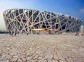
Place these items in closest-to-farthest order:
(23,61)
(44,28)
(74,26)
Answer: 1. (23,61)
2. (44,28)
3. (74,26)

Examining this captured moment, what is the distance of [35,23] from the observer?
52.0 metres

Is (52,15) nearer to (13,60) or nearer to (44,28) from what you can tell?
(44,28)

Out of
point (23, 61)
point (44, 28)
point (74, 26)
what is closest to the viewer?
point (23, 61)

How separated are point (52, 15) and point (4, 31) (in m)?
21.1

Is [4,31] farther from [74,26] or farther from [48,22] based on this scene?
[74,26]

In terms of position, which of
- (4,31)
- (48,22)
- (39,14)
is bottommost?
(4,31)

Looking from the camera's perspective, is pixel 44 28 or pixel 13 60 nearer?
pixel 13 60

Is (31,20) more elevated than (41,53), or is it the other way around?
(41,53)

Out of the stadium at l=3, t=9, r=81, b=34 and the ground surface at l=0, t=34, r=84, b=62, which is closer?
the ground surface at l=0, t=34, r=84, b=62

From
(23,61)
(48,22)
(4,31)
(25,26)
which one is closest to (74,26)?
(48,22)

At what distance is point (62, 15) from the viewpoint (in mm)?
52469

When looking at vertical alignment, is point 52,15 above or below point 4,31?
above

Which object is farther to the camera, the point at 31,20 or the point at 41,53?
the point at 31,20

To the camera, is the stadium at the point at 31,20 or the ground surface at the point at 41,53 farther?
the stadium at the point at 31,20
